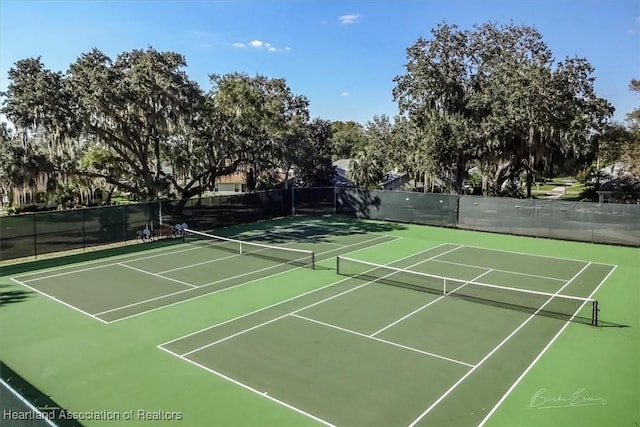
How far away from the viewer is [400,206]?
27.4 meters

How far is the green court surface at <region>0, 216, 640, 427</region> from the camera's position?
25.4 ft

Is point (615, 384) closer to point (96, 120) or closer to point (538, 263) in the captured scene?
point (538, 263)

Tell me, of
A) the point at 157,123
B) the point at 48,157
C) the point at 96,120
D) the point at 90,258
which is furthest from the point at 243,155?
the point at 90,258

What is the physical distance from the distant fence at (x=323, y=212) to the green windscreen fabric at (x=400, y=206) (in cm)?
5

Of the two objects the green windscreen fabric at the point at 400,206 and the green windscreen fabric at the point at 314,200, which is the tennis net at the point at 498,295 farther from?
the green windscreen fabric at the point at 314,200

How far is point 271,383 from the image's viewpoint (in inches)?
Answer: 336

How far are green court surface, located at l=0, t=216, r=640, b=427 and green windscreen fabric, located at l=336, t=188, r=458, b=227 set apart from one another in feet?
25.6

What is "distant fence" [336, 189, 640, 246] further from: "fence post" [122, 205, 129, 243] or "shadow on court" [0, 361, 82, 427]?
"shadow on court" [0, 361, 82, 427]

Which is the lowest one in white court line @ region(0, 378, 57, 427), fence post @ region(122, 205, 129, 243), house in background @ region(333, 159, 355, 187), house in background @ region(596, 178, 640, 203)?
white court line @ region(0, 378, 57, 427)

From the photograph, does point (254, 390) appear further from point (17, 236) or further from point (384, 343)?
point (17, 236)

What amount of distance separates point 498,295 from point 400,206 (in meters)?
14.1

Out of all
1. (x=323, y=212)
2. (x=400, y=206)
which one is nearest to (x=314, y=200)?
(x=323, y=212)

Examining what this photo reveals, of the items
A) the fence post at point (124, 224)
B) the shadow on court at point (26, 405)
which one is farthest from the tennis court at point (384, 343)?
the fence post at point (124, 224)

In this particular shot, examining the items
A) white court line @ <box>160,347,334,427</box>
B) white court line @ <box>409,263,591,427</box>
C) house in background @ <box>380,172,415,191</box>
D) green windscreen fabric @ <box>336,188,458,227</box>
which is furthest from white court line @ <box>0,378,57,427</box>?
house in background @ <box>380,172,415,191</box>
